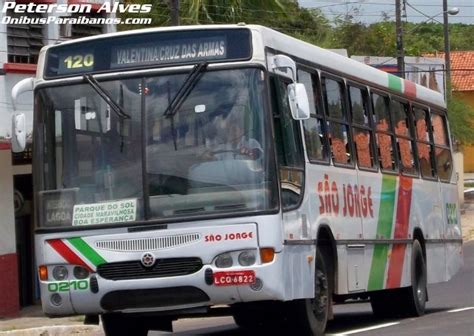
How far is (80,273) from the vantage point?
11.3m

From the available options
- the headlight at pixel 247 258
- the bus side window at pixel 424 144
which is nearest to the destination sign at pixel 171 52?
the headlight at pixel 247 258

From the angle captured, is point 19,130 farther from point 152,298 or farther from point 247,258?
point 247,258

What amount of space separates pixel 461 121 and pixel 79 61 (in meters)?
44.4

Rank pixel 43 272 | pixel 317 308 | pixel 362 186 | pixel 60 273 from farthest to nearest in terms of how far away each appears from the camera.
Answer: pixel 362 186, pixel 317 308, pixel 43 272, pixel 60 273

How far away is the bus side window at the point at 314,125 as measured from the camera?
40.9ft

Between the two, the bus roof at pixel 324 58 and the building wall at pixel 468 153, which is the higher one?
A: the building wall at pixel 468 153

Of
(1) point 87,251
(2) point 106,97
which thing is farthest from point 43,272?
(2) point 106,97

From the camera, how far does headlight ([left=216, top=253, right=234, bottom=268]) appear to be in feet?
35.8

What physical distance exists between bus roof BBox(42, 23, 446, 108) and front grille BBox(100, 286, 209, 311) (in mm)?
2329

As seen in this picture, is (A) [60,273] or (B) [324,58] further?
(B) [324,58]

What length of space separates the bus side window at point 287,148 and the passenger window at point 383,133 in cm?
332

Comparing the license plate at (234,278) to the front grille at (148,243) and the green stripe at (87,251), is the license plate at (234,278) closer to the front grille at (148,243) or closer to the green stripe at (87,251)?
the front grille at (148,243)

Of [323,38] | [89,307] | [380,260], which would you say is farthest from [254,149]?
[323,38]

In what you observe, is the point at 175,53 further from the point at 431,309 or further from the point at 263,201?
the point at 431,309
